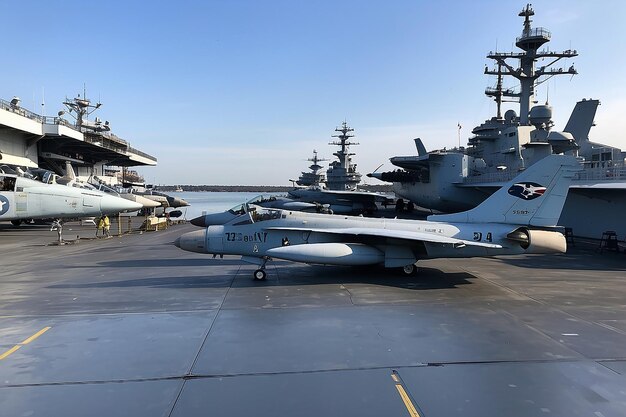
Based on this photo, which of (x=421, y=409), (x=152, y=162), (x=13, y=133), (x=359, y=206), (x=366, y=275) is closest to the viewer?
(x=421, y=409)

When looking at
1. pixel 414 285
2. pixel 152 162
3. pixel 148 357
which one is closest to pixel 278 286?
pixel 414 285

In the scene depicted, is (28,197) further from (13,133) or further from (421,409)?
(421,409)

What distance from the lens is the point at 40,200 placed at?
71.4 feet

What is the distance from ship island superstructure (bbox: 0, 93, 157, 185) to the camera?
3312 cm

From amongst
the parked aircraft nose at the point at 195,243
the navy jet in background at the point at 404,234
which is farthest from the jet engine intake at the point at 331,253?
the parked aircraft nose at the point at 195,243

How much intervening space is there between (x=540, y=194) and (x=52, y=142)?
4616 centimetres

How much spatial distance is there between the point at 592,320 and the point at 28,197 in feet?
82.3

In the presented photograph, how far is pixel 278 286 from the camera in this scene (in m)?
11.2

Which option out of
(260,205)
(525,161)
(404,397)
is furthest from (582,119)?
(404,397)

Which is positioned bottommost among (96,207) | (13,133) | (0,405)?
(0,405)

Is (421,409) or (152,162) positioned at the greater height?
(152,162)

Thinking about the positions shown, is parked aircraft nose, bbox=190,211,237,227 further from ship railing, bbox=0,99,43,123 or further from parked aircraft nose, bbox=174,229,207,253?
ship railing, bbox=0,99,43,123

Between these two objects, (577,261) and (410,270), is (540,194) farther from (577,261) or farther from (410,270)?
(577,261)

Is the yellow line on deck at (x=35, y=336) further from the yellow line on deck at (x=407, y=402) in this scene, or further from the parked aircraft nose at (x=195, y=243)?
the yellow line on deck at (x=407, y=402)
